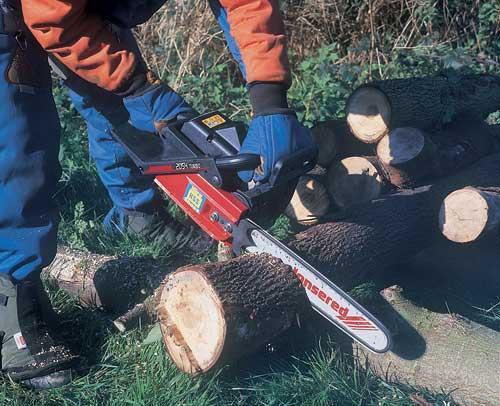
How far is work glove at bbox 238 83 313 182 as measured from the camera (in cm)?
252

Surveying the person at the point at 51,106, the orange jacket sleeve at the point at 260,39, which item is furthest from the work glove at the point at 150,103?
the orange jacket sleeve at the point at 260,39

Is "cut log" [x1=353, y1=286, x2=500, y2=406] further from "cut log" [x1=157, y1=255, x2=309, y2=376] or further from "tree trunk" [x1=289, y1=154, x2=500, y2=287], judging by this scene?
"cut log" [x1=157, y1=255, x2=309, y2=376]

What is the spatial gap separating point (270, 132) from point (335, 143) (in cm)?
131

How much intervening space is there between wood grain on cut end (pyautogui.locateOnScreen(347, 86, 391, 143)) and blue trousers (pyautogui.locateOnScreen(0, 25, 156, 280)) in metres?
1.59

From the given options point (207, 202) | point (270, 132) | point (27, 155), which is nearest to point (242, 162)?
point (270, 132)

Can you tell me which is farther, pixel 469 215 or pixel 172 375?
pixel 469 215

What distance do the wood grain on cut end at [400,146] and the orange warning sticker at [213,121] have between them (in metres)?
1.13

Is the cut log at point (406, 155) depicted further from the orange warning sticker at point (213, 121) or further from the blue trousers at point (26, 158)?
the blue trousers at point (26, 158)

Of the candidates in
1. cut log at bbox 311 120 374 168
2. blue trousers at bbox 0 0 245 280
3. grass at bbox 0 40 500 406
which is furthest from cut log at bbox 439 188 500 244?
blue trousers at bbox 0 0 245 280

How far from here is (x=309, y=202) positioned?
148 inches

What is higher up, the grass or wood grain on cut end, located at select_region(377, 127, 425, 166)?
wood grain on cut end, located at select_region(377, 127, 425, 166)

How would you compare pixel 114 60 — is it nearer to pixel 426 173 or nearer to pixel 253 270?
pixel 253 270

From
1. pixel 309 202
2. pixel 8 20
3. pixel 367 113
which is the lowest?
pixel 309 202

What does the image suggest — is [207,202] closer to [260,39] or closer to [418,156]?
[260,39]
